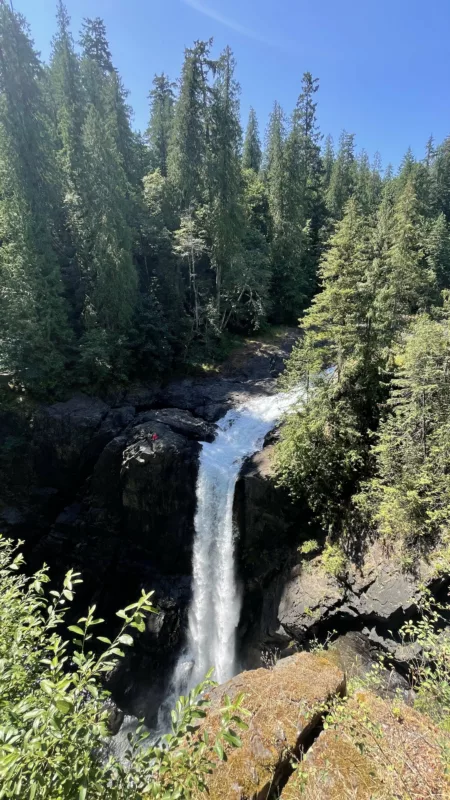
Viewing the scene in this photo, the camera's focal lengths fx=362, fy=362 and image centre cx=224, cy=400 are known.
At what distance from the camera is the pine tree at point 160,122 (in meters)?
31.6

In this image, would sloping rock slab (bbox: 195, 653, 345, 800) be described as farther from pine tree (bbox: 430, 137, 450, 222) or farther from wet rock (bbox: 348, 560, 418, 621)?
pine tree (bbox: 430, 137, 450, 222)

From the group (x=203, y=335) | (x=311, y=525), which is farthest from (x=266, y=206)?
(x=311, y=525)

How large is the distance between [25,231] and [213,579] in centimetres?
1689

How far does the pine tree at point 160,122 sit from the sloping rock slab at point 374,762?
117 ft

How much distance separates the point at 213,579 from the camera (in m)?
13.9

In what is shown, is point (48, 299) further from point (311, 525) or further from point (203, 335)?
point (311, 525)

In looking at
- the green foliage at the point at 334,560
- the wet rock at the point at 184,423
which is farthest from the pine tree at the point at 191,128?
the green foliage at the point at 334,560

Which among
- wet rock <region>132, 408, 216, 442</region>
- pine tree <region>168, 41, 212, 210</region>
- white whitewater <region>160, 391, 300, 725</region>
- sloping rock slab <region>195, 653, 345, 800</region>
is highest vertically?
pine tree <region>168, 41, 212, 210</region>

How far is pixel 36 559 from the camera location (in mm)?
16016

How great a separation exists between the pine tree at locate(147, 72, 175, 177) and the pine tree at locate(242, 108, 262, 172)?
40.6ft

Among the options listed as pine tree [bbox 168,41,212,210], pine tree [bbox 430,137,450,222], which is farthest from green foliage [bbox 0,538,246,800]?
pine tree [bbox 430,137,450,222]

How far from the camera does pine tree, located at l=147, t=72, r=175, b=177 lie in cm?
3156

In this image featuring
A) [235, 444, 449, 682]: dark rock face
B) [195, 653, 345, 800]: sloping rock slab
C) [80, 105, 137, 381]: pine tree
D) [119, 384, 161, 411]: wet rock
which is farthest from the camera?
[119, 384, 161, 411]: wet rock

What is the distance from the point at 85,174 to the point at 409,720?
74.6 feet
